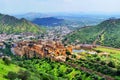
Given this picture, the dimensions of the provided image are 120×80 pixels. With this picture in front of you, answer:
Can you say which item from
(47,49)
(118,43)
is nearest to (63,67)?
(47,49)

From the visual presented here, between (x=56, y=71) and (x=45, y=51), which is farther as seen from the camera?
(x=45, y=51)

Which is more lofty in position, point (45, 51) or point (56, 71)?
point (45, 51)

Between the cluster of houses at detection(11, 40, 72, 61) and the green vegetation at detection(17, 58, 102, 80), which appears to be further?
the cluster of houses at detection(11, 40, 72, 61)

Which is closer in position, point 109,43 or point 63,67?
point 63,67

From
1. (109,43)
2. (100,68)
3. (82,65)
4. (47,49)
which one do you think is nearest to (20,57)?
(47,49)

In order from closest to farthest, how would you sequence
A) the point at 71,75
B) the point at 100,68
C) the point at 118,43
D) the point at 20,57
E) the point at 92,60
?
the point at 71,75 < the point at 100,68 < the point at 92,60 < the point at 20,57 < the point at 118,43

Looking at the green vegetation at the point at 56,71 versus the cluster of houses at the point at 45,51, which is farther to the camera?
the cluster of houses at the point at 45,51

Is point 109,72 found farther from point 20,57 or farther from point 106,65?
point 20,57

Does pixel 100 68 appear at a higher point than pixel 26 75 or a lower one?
lower

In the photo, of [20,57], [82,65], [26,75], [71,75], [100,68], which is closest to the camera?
[26,75]
